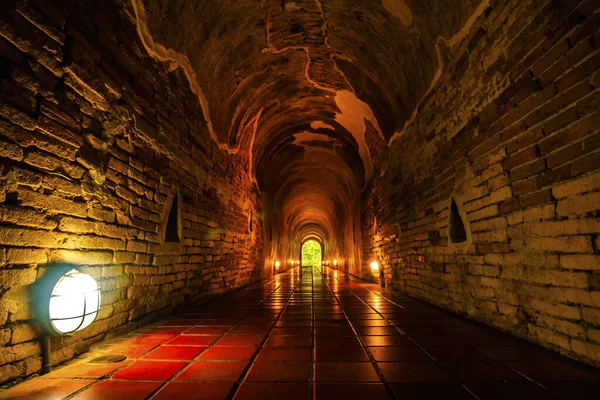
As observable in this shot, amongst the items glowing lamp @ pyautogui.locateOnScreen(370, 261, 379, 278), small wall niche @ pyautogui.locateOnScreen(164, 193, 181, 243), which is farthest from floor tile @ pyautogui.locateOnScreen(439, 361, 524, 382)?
glowing lamp @ pyautogui.locateOnScreen(370, 261, 379, 278)

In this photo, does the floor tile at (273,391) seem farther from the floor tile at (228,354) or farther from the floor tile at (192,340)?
the floor tile at (192,340)

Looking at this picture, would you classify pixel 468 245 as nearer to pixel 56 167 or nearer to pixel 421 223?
pixel 421 223

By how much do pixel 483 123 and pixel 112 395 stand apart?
391 cm

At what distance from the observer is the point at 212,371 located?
2121 millimetres

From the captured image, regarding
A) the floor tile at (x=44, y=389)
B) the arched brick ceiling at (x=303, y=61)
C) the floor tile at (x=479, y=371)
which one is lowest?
the floor tile at (x=479, y=371)

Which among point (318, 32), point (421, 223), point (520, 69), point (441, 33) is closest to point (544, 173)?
point (520, 69)

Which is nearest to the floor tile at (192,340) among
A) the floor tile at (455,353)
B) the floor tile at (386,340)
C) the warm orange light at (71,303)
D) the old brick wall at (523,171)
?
the warm orange light at (71,303)

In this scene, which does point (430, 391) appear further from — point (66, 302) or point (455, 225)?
point (455, 225)

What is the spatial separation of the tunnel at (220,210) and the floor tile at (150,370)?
0.07 feet

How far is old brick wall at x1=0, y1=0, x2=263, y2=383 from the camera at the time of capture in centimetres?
196

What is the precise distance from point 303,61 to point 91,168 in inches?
187

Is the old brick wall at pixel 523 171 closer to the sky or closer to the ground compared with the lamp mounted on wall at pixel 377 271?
closer to the sky

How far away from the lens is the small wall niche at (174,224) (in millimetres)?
4316

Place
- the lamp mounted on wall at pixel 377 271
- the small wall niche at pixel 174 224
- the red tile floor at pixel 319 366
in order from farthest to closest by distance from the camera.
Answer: the lamp mounted on wall at pixel 377 271
the small wall niche at pixel 174 224
the red tile floor at pixel 319 366
